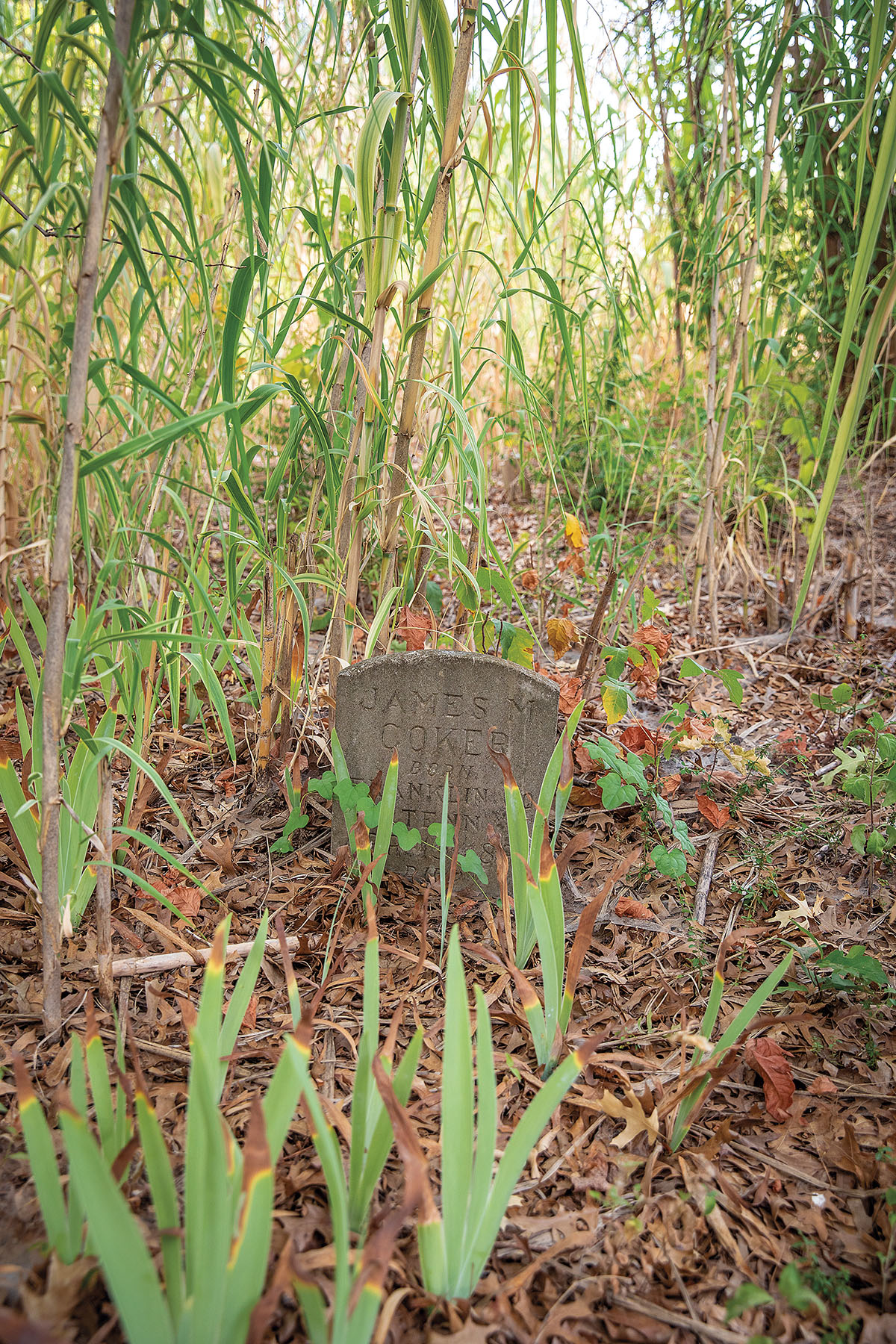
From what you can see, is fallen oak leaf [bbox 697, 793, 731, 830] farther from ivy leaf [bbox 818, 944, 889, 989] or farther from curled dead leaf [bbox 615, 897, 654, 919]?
ivy leaf [bbox 818, 944, 889, 989]

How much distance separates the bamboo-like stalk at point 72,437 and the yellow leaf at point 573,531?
1495 millimetres

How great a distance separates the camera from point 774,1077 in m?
0.99

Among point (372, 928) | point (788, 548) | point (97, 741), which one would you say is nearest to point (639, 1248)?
point (372, 928)

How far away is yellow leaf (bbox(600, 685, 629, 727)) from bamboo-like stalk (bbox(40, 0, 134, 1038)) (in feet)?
3.40

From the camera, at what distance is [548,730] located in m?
1.38

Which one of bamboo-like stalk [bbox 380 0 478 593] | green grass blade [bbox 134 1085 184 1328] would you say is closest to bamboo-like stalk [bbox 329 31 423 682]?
bamboo-like stalk [bbox 380 0 478 593]

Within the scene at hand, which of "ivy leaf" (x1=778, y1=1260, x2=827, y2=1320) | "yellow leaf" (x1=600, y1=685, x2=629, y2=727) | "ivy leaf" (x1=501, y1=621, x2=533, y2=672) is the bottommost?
"ivy leaf" (x1=778, y1=1260, x2=827, y2=1320)

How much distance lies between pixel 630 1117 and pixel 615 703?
804mm

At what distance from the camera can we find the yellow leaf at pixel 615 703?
5.24 feet

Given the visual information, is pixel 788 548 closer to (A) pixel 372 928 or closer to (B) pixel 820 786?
(B) pixel 820 786

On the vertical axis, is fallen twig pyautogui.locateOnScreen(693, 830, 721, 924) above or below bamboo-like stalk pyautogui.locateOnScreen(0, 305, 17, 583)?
below

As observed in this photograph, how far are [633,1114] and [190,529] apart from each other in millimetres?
1073

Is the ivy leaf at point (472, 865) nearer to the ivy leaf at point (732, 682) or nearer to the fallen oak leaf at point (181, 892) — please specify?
the fallen oak leaf at point (181, 892)

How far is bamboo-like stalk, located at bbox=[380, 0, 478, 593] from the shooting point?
1.19 meters
